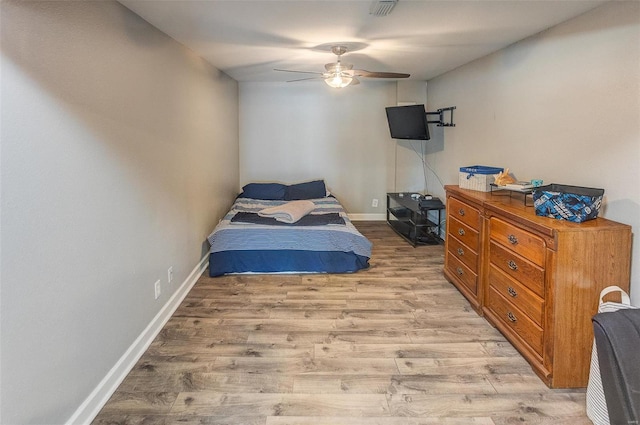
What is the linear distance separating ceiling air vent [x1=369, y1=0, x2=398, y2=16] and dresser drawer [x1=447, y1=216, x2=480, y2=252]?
175cm

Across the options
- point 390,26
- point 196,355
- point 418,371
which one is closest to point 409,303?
point 418,371

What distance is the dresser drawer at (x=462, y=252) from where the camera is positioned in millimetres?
3260

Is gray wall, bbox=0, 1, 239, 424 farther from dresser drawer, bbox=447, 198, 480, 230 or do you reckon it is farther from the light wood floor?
dresser drawer, bbox=447, 198, 480, 230

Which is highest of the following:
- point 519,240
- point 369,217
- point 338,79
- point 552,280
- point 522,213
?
Result: point 338,79

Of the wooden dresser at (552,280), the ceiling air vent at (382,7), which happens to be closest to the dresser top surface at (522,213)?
the wooden dresser at (552,280)

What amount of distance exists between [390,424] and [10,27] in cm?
229

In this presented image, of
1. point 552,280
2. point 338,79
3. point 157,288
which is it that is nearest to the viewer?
point 552,280

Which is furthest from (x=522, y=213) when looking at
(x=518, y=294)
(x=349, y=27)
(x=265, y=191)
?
(x=265, y=191)

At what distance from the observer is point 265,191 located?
583 centimetres

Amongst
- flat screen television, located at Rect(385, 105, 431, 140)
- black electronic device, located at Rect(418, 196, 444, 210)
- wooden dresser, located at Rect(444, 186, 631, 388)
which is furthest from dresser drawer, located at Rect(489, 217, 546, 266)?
flat screen television, located at Rect(385, 105, 431, 140)

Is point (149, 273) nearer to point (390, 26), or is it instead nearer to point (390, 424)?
point (390, 424)

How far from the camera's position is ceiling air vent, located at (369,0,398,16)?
92.9 inches

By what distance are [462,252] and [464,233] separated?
0.18 m

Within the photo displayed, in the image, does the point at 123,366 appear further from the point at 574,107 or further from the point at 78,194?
the point at 574,107
